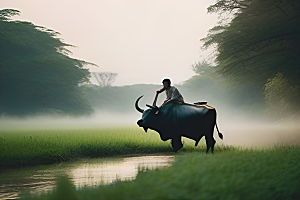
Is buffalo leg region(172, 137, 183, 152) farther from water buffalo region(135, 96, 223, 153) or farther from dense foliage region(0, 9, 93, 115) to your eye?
dense foliage region(0, 9, 93, 115)

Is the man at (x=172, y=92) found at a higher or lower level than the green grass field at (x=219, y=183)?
higher

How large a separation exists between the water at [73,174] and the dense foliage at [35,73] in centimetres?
2441

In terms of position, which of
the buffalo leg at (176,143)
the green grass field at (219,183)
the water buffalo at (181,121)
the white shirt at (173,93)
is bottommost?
the green grass field at (219,183)

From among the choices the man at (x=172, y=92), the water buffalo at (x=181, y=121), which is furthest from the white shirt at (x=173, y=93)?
the water buffalo at (x=181, y=121)

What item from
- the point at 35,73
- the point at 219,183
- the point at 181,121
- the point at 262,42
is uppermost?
the point at 35,73

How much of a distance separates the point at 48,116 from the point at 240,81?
21530 mm

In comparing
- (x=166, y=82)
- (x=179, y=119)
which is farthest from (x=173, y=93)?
(x=179, y=119)

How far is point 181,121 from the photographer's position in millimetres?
6664

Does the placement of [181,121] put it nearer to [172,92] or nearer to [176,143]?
[176,143]

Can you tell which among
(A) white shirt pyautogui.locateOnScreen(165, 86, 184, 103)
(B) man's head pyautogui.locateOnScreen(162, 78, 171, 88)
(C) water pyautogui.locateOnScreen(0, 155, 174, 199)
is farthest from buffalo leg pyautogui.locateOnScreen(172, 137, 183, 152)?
(B) man's head pyautogui.locateOnScreen(162, 78, 171, 88)

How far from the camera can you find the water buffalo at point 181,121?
21.4 ft

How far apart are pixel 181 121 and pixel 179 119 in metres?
0.07

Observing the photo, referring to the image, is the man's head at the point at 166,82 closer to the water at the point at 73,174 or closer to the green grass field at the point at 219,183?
the water at the point at 73,174

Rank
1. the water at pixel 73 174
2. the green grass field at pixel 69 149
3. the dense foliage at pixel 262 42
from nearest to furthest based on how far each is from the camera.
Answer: the water at pixel 73 174 → the green grass field at pixel 69 149 → the dense foliage at pixel 262 42
